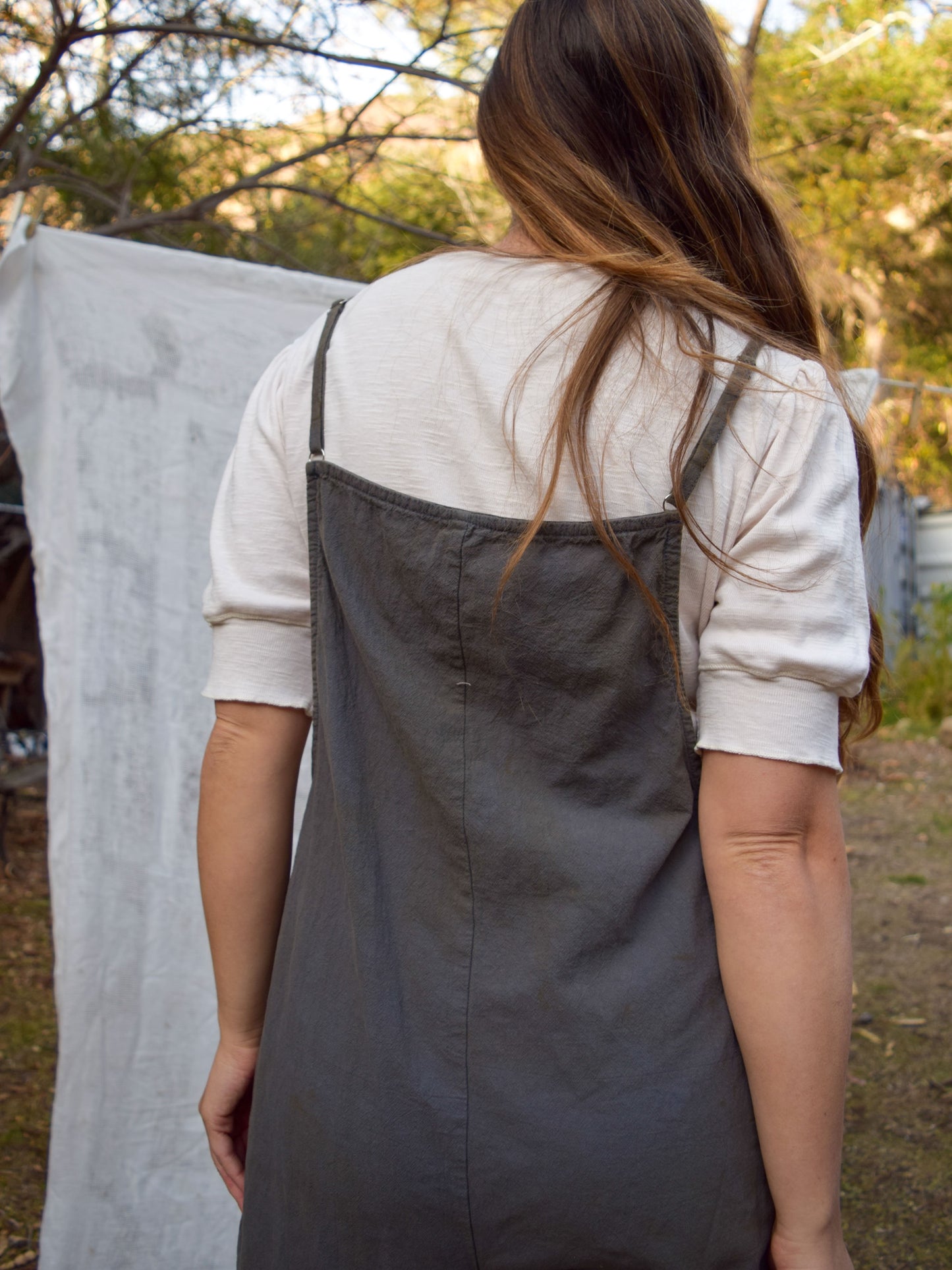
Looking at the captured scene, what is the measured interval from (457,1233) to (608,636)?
46 centimetres

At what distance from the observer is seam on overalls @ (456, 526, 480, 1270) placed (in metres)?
0.80

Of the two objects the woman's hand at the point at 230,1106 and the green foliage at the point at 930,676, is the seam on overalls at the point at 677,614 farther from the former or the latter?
the green foliage at the point at 930,676

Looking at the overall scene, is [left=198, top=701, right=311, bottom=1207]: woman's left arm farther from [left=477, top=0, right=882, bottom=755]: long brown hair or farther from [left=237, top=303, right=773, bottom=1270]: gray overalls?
[left=477, top=0, right=882, bottom=755]: long brown hair

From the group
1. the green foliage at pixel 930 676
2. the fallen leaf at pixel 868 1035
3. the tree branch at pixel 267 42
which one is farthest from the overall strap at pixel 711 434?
the green foliage at pixel 930 676

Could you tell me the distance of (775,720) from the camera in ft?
2.55

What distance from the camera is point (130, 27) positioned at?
2352mm

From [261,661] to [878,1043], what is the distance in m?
2.99

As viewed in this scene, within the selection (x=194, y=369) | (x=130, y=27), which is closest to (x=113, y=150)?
(x=130, y=27)

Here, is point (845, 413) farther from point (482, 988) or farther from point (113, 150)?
point (113, 150)

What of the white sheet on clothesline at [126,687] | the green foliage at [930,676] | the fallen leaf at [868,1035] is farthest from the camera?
the green foliage at [930,676]

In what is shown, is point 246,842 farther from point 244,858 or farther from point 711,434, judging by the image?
point 711,434

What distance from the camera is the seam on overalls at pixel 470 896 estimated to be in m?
0.80

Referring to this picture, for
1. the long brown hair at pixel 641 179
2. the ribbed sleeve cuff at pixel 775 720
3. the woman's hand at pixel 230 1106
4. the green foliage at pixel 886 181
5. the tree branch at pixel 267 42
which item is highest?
the green foliage at pixel 886 181

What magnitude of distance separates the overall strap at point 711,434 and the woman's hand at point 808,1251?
546 millimetres
